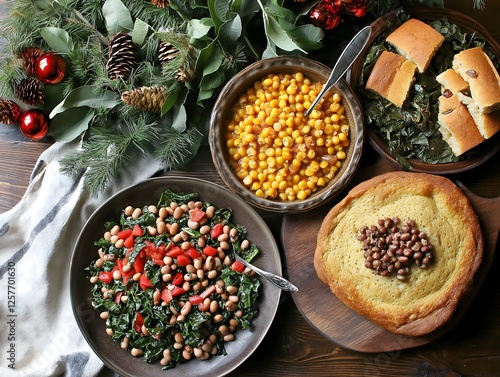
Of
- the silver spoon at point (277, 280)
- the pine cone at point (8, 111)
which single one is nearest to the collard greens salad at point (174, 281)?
the silver spoon at point (277, 280)

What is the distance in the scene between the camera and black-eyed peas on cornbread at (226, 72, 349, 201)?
11.7 feet

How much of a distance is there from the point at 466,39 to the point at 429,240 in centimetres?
129

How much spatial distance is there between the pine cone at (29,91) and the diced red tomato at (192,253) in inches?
54.3

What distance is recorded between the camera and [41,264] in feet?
12.4

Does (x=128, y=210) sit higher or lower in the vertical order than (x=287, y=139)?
lower

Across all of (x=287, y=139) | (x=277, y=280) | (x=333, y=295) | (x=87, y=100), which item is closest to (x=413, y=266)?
(x=333, y=295)

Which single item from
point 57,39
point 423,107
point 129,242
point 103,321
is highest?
point 423,107

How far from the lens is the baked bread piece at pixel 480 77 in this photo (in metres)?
3.27

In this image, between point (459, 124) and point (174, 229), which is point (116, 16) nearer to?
point (174, 229)

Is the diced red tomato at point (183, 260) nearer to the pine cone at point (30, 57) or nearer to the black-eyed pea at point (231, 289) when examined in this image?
the black-eyed pea at point (231, 289)

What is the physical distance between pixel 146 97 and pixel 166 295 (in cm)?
129

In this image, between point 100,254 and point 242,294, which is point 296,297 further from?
point 100,254

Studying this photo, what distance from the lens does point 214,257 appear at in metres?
3.73

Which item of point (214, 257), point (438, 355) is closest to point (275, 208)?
point (214, 257)
